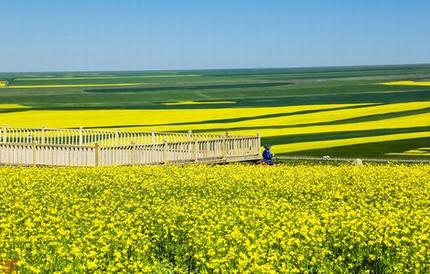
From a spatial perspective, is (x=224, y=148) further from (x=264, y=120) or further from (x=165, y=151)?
(x=264, y=120)

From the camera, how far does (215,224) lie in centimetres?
1973

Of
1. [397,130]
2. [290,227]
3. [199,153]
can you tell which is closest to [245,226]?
[290,227]

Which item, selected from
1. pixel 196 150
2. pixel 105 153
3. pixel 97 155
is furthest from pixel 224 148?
pixel 97 155

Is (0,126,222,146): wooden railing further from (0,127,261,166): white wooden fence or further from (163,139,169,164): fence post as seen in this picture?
(0,127,261,166): white wooden fence

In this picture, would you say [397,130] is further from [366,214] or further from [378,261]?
[378,261]

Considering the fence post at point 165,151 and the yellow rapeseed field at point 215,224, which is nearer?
the yellow rapeseed field at point 215,224

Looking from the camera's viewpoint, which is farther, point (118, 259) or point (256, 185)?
point (256, 185)

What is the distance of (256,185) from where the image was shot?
91.2 ft

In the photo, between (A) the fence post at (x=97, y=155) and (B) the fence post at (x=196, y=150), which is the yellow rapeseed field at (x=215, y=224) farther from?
(B) the fence post at (x=196, y=150)

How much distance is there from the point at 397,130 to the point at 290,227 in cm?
5474

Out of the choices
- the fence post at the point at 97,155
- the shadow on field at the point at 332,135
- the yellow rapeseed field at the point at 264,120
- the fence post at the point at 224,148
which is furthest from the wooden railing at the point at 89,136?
the shadow on field at the point at 332,135

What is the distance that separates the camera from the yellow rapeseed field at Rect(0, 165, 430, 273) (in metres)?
16.0

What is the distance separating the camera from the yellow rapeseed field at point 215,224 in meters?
16.0

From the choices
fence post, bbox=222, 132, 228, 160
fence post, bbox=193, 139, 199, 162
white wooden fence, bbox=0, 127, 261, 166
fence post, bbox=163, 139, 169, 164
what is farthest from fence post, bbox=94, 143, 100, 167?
fence post, bbox=222, 132, 228, 160
